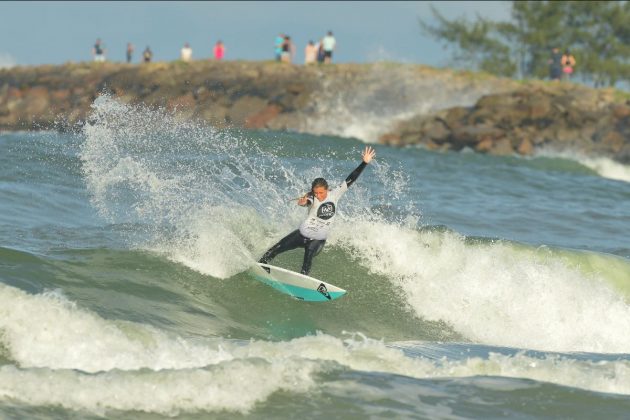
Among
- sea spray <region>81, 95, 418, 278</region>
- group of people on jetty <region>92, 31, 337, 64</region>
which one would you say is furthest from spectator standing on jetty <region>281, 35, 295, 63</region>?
sea spray <region>81, 95, 418, 278</region>

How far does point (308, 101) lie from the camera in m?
46.3

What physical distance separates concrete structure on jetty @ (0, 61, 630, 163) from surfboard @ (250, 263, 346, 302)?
28.9 metres

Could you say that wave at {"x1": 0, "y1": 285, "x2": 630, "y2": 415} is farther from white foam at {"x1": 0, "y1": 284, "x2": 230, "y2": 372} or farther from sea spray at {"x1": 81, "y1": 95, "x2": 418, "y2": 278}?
sea spray at {"x1": 81, "y1": 95, "x2": 418, "y2": 278}

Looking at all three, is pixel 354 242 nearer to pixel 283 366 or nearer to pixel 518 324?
pixel 518 324

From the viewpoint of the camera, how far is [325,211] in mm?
12742

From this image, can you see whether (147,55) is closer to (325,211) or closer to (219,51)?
(219,51)

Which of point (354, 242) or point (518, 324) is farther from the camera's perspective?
point (354, 242)

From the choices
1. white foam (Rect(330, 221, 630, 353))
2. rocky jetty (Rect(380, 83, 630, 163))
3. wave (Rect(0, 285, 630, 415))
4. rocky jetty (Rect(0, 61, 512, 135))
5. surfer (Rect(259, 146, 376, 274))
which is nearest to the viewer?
wave (Rect(0, 285, 630, 415))

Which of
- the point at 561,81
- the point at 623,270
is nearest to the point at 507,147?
the point at 561,81

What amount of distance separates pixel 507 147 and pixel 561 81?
321 inches

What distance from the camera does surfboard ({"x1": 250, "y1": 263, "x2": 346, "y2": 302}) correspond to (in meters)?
12.5

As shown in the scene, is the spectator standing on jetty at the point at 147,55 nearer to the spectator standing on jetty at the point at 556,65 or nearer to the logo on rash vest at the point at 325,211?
the spectator standing on jetty at the point at 556,65

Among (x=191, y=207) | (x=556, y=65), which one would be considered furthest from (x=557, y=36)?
(x=191, y=207)

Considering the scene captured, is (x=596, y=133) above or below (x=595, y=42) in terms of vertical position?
below
